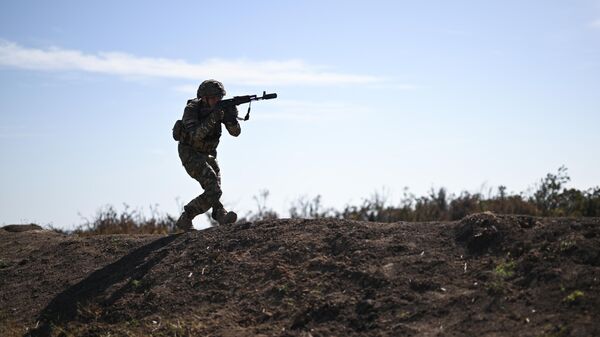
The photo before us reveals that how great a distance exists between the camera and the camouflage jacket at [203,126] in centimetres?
1022

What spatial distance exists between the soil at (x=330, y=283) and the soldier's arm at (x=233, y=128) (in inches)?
47.1

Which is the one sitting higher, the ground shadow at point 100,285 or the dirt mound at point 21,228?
the dirt mound at point 21,228

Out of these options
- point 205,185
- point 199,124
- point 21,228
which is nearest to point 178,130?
point 199,124

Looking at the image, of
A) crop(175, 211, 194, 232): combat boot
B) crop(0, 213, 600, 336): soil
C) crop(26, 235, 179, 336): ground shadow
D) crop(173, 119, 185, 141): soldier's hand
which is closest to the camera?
crop(0, 213, 600, 336): soil

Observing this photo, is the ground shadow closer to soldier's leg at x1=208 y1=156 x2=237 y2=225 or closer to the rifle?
soldier's leg at x1=208 y1=156 x2=237 y2=225

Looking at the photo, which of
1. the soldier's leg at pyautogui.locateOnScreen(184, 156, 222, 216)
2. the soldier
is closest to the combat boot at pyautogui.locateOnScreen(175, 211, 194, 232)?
the soldier

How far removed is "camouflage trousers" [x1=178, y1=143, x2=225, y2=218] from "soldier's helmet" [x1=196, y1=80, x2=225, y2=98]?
2.43 ft

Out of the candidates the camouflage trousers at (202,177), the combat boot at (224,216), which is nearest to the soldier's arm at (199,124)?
the camouflage trousers at (202,177)

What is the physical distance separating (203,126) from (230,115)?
1.22 ft

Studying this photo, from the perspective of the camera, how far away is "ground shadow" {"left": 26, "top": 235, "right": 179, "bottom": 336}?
9000 mm

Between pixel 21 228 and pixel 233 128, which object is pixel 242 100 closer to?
pixel 233 128

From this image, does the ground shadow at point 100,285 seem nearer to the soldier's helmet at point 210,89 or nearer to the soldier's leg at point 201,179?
the soldier's leg at point 201,179

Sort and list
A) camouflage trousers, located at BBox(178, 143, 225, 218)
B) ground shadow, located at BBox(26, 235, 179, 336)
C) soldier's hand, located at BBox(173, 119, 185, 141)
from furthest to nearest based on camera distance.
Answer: soldier's hand, located at BBox(173, 119, 185, 141)
camouflage trousers, located at BBox(178, 143, 225, 218)
ground shadow, located at BBox(26, 235, 179, 336)

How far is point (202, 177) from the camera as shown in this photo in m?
10.3
